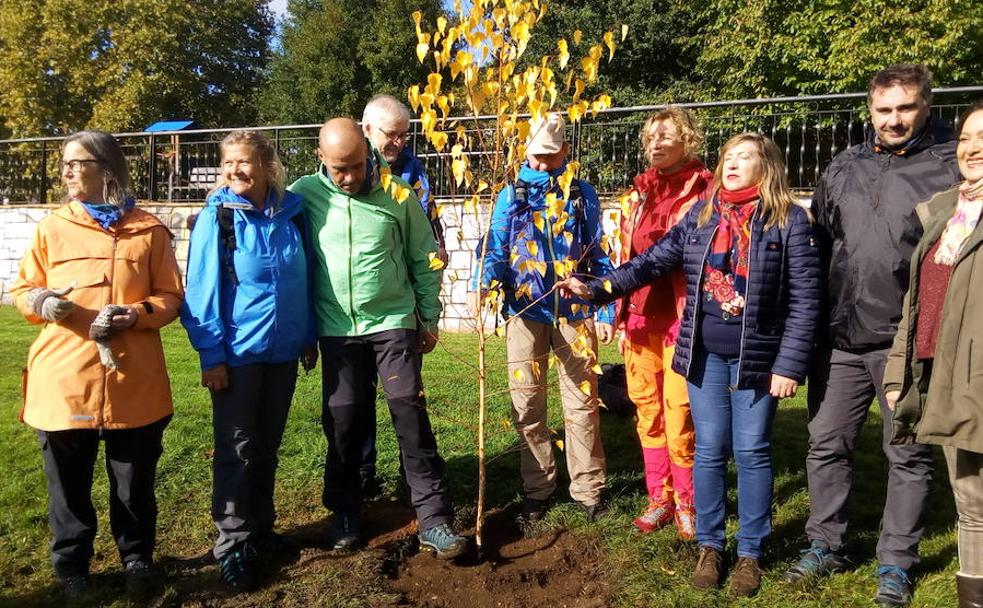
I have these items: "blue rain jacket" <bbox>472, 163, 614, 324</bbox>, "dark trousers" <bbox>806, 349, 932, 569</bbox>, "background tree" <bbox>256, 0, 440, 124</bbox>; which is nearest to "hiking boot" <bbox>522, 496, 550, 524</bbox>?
"blue rain jacket" <bbox>472, 163, 614, 324</bbox>

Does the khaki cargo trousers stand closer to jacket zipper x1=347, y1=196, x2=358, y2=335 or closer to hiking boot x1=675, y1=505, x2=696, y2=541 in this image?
hiking boot x1=675, y1=505, x2=696, y2=541

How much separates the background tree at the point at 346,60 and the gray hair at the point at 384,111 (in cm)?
2353

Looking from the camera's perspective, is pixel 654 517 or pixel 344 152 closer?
pixel 344 152

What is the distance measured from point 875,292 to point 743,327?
55cm

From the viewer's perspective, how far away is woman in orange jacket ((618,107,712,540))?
3.54 m

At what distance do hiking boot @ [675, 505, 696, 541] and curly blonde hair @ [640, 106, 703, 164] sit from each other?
1.77 m

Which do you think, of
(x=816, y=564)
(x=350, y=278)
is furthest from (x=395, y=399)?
(x=816, y=564)

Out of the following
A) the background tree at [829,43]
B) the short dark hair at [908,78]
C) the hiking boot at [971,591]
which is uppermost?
the background tree at [829,43]

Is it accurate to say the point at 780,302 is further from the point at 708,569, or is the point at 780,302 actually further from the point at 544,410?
the point at 544,410

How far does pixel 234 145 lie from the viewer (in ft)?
10.5

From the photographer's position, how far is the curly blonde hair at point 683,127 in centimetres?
352

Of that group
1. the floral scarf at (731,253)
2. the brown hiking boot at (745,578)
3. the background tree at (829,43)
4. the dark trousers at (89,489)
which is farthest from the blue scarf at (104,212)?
the background tree at (829,43)

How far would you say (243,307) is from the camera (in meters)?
3.18

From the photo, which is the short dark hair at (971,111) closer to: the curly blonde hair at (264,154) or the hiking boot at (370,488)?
the curly blonde hair at (264,154)
